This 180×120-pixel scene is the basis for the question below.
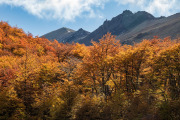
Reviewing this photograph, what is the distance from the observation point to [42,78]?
23.5 metres

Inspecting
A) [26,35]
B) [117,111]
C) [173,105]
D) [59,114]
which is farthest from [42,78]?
[26,35]

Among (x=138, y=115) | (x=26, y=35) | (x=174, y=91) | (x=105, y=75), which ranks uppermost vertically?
(x=26, y=35)

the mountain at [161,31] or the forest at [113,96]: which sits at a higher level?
the mountain at [161,31]

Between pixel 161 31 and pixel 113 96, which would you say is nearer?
pixel 113 96

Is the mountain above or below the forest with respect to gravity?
above

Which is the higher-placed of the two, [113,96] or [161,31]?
[161,31]

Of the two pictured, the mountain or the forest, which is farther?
the mountain

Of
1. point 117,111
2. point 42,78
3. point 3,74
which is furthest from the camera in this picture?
point 42,78

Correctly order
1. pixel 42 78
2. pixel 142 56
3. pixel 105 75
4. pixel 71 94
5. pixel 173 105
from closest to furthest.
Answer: pixel 173 105, pixel 71 94, pixel 142 56, pixel 105 75, pixel 42 78

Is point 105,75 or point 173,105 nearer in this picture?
point 173,105

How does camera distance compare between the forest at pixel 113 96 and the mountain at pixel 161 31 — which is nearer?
the forest at pixel 113 96

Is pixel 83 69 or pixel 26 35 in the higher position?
pixel 26 35

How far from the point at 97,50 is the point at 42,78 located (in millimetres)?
12794

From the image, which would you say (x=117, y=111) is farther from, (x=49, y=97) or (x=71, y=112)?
(x=49, y=97)
